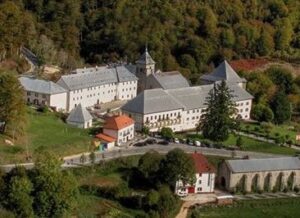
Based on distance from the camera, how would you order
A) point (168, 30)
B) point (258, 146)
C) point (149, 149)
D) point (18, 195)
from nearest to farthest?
point (18, 195) → point (149, 149) → point (258, 146) → point (168, 30)

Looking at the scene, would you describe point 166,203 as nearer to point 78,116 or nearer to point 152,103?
point 78,116

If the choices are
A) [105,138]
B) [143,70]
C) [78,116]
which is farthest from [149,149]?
[143,70]

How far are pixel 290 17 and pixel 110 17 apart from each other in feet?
60.6

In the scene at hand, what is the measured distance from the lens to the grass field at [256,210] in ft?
140

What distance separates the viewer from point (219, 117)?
5128 cm

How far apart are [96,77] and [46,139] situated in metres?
11.8

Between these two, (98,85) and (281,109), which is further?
(281,109)

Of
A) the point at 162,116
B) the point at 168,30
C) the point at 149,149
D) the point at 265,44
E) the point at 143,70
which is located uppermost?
the point at 168,30

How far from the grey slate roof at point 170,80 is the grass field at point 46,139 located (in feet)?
32.4

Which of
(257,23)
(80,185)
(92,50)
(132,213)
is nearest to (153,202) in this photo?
(132,213)

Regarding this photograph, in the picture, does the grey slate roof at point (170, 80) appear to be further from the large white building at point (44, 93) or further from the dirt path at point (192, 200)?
the dirt path at point (192, 200)

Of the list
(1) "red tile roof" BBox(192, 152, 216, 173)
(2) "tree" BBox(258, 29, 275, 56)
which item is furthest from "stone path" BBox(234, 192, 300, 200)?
(2) "tree" BBox(258, 29, 275, 56)

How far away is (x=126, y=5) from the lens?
76625mm

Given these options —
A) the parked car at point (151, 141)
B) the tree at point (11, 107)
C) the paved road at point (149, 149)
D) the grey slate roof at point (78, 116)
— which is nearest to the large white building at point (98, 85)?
the grey slate roof at point (78, 116)
